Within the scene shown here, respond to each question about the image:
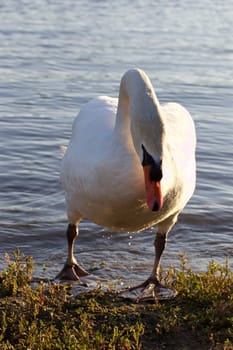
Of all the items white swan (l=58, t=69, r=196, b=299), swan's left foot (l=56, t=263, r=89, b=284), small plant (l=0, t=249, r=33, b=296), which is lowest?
swan's left foot (l=56, t=263, r=89, b=284)

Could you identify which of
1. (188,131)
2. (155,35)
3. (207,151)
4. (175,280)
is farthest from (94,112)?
(155,35)

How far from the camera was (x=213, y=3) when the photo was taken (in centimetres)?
2320

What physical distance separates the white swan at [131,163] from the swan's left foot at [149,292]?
0.01 m

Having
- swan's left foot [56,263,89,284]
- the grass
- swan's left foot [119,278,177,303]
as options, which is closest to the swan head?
the grass

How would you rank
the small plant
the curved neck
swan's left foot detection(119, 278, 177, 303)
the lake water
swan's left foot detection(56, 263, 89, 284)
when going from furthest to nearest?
the lake water < swan's left foot detection(56, 263, 89, 284) < swan's left foot detection(119, 278, 177, 303) < the small plant < the curved neck

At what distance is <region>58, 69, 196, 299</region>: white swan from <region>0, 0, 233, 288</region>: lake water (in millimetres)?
1148

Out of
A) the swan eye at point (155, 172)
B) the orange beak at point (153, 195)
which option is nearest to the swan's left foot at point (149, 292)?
the orange beak at point (153, 195)

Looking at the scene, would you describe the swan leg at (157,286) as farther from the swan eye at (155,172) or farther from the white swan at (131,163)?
the swan eye at (155,172)

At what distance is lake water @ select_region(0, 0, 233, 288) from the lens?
24.3 ft

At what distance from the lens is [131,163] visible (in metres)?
4.89

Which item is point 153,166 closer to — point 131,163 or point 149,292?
point 131,163

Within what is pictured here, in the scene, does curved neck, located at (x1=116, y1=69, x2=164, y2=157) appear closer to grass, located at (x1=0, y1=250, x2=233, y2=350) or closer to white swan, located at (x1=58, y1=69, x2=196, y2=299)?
white swan, located at (x1=58, y1=69, x2=196, y2=299)

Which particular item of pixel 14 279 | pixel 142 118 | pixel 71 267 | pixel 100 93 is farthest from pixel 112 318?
pixel 100 93

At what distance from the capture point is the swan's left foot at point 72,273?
6289 mm
